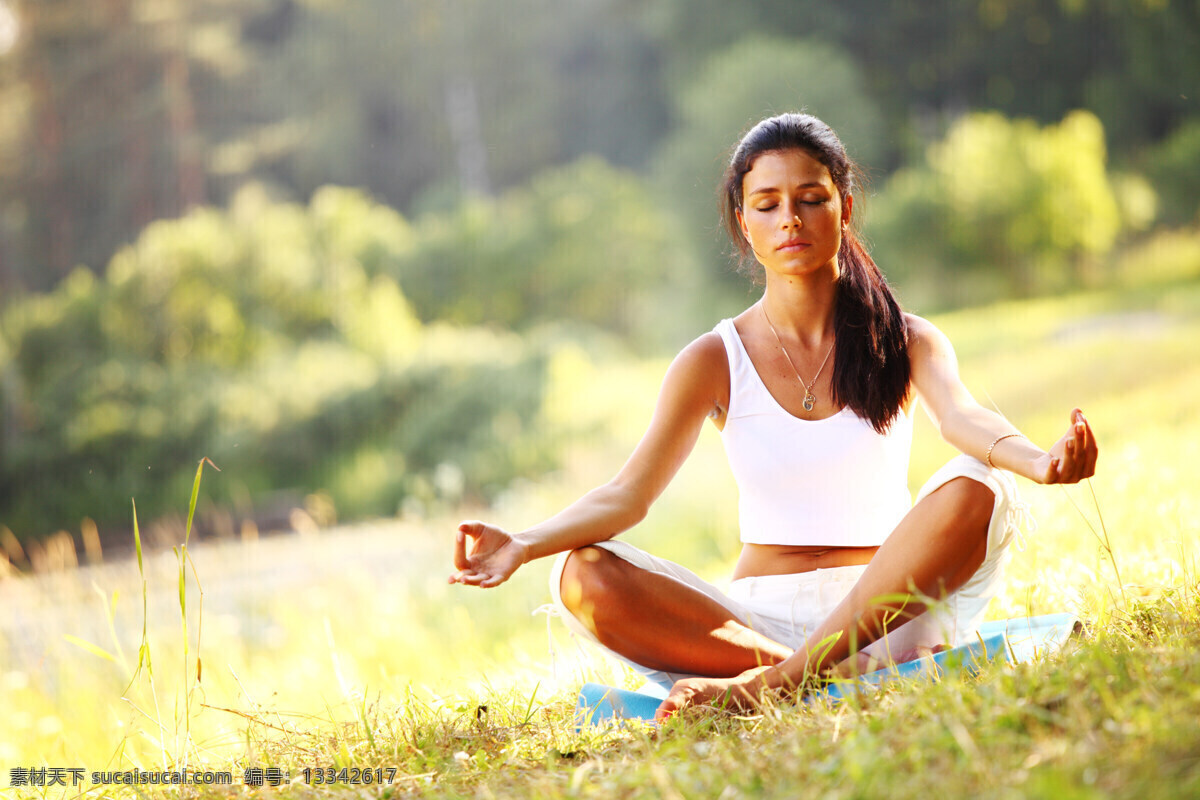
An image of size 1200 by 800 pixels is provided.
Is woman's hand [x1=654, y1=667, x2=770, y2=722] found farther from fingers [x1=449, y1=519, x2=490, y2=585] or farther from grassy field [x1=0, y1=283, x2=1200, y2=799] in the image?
fingers [x1=449, y1=519, x2=490, y2=585]

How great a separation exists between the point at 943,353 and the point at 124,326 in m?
15.6

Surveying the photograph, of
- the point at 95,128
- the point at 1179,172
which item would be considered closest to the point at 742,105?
the point at 1179,172

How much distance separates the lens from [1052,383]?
1095 cm

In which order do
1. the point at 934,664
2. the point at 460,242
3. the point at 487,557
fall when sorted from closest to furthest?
the point at 934,664 < the point at 487,557 < the point at 460,242

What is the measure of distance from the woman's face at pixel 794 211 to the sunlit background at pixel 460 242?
379 cm

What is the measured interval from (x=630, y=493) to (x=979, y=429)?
2.59ft

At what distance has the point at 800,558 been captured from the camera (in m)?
2.48

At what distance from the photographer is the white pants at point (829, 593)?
7.00 ft

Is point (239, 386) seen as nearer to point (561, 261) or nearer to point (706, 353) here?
point (561, 261)

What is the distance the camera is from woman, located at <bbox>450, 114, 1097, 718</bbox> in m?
2.13

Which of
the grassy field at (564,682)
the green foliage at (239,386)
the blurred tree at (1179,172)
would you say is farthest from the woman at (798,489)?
the blurred tree at (1179,172)

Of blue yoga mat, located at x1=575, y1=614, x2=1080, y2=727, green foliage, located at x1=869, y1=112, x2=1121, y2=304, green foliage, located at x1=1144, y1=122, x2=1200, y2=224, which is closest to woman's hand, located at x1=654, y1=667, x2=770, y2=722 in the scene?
blue yoga mat, located at x1=575, y1=614, x2=1080, y2=727

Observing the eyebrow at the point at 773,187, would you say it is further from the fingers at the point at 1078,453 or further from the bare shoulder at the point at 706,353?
the fingers at the point at 1078,453

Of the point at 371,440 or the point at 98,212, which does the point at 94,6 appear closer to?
the point at 98,212
